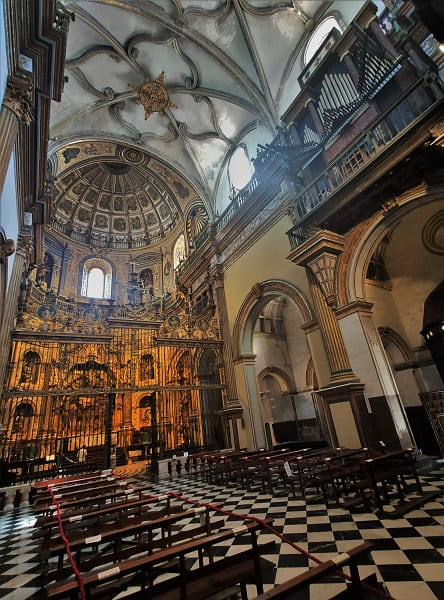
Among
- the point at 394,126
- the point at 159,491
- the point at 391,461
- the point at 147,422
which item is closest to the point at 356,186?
the point at 394,126

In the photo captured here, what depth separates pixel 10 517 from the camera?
6.23 meters

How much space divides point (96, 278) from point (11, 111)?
49.0 ft

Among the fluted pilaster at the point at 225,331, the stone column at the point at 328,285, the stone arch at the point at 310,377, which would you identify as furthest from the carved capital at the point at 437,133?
the stone arch at the point at 310,377

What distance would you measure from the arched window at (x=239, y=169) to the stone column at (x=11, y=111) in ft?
28.9

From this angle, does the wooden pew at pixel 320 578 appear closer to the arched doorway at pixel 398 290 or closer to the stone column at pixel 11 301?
the arched doorway at pixel 398 290

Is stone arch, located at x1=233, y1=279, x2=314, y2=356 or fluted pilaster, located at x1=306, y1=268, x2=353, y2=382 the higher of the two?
stone arch, located at x1=233, y1=279, x2=314, y2=356

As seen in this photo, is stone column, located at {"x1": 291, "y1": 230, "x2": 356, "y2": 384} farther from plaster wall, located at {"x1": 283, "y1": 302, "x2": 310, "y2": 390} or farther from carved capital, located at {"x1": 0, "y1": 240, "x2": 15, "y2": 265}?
plaster wall, located at {"x1": 283, "y1": 302, "x2": 310, "y2": 390}

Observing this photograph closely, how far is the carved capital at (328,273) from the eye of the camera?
7004mm

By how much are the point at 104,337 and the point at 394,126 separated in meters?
8.67

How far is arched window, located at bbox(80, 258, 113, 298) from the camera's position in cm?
1802

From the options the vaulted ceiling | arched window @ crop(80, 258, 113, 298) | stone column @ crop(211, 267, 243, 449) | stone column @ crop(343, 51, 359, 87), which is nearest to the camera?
stone column @ crop(343, 51, 359, 87)

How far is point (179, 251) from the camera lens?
17703 mm

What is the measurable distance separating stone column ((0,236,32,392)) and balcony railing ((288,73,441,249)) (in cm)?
750

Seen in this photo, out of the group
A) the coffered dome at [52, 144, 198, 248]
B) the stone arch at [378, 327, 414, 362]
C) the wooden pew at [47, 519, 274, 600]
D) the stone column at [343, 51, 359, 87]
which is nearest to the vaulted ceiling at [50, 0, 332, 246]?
the coffered dome at [52, 144, 198, 248]
